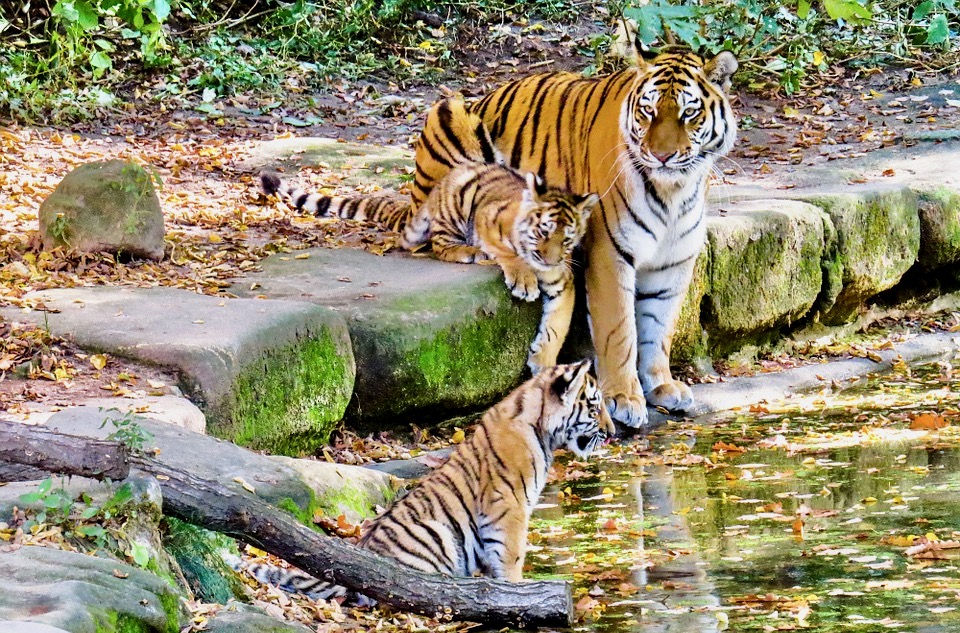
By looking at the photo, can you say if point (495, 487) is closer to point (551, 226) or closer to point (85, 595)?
point (85, 595)

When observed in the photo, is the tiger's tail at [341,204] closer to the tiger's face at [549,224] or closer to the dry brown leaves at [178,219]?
the dry brown leaves at [178,219]

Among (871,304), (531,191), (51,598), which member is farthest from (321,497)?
(871,304)

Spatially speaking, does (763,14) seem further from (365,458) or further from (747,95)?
(365,458)

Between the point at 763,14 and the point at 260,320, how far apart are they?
749 centimetres

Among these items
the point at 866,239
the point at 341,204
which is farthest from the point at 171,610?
the point at 866,239

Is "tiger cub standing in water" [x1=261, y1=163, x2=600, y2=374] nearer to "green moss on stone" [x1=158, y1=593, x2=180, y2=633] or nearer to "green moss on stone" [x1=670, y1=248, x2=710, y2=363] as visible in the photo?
"green moss on stone" [x1=670, y1=248, x2=710, y2=363]

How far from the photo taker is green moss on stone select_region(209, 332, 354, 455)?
17.9ft

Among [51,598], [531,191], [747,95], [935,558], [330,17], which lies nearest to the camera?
[51,598]

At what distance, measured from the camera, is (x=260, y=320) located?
5.75 metres

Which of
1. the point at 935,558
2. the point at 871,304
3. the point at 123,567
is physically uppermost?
the point at 123,567

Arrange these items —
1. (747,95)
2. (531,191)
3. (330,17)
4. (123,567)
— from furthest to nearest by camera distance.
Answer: (330,17) < (747,95) < (531,191) < (123,567)

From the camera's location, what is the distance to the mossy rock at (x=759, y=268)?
7.78 m

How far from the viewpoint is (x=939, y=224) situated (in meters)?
8.91

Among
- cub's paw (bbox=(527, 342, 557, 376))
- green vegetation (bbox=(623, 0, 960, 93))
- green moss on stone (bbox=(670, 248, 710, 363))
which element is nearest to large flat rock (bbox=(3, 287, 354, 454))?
cub's paw (bbox=(527, 342, 557, 376))
